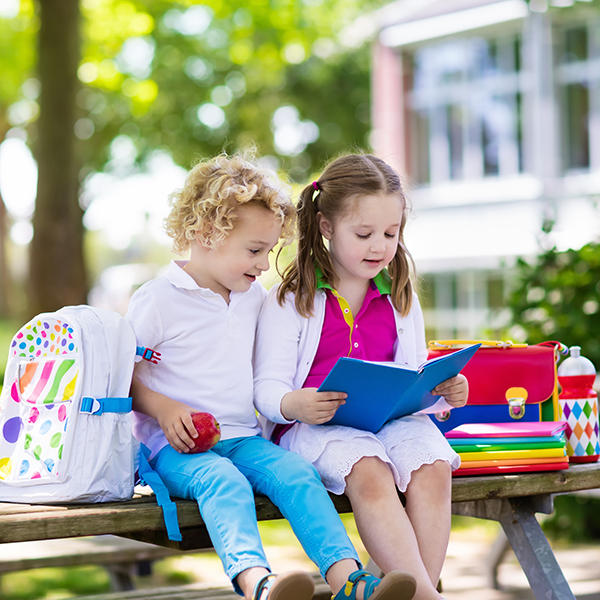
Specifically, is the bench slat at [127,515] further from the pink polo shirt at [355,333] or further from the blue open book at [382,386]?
the pink polo shirt at [355,333]

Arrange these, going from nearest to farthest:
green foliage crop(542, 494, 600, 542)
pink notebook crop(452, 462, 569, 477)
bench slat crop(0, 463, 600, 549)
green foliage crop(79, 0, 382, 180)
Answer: bench slat crop(0, 463, 600, 549)
pink notebook crop(452, 462, 569, 477)
green foliage crop(542, 494, 600, 542)
green foliage crop(79, 0, 382, 180)

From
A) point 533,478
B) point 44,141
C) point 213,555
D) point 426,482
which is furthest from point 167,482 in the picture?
point 44,141

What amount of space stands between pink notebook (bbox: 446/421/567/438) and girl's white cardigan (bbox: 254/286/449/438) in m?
0.14

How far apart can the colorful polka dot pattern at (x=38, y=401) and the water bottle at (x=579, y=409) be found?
5.12ft

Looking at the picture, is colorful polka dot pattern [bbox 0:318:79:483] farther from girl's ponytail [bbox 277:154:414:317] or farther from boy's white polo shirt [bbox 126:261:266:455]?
girl's ponytail [bbox 277:154:414:317]

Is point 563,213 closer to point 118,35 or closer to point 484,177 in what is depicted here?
point 484,177

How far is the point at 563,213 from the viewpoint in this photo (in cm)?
1188

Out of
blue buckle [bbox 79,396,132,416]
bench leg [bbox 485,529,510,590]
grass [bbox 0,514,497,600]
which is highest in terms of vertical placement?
blue buckle [bbox 79,396,132,416]

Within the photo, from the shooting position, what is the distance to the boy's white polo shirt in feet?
7.80

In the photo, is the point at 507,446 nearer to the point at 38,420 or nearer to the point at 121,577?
the point at 38,420

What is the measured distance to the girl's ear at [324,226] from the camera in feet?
8.77

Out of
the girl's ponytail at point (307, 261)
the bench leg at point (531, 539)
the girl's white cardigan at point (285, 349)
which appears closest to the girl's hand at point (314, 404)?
the girl's white cardigan at point (285, 349)

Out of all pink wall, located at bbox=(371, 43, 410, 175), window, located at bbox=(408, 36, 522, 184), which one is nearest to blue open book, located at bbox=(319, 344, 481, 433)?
window, located at bbox=(408, 36, 522, 184)

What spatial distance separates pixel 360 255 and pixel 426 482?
705mm
